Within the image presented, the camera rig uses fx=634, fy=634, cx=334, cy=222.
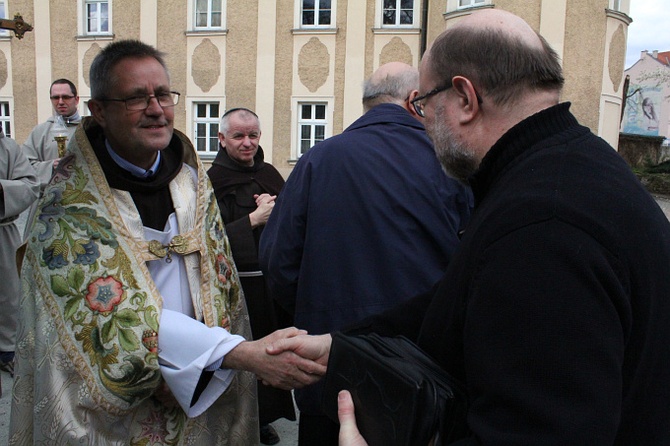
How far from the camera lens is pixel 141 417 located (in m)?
2.09

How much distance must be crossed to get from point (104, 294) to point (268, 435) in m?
2.37

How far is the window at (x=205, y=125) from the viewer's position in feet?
56.3

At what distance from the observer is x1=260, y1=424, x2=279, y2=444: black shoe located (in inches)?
158

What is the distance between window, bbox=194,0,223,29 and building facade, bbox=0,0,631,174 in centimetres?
3

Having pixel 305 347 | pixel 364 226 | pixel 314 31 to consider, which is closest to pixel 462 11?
pixel 314 31

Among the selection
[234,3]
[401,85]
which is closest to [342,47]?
[234,3]

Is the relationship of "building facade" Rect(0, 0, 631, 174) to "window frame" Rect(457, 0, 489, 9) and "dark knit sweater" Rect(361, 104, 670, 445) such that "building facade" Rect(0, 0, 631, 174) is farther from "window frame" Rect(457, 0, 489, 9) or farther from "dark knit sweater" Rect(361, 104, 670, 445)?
"dark knit sweater" Rect(361, 104, 670, 445)

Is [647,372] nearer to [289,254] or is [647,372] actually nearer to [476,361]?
[476,361]

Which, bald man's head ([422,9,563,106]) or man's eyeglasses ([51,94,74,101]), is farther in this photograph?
man's eyeglasses ([51,94,74,101])

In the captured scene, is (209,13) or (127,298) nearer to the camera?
(127,298)

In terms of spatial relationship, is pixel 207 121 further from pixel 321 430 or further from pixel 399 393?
pixel 399 393

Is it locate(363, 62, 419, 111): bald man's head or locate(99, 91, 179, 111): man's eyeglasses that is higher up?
locate(363, 62, 419, 111): bald man's head

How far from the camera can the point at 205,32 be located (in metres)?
16.7

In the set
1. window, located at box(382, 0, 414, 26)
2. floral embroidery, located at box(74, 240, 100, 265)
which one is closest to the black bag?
floral embroidery, located at box(74, 240, 100, 265)
